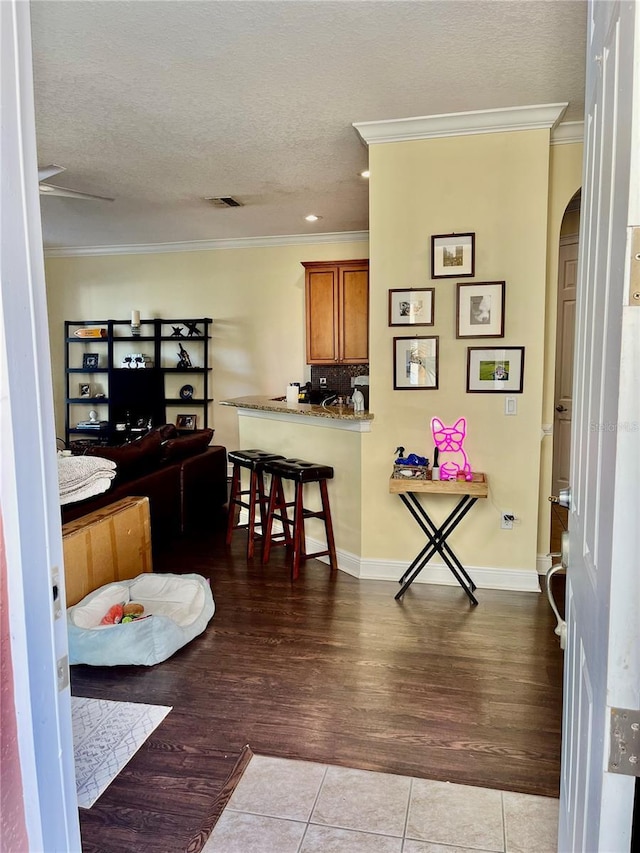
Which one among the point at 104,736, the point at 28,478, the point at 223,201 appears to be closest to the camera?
the point at 28,478

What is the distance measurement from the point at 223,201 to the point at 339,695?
413 centimetres

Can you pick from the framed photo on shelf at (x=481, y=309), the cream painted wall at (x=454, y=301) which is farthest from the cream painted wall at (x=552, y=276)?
the framed photo on shelf at (x=481, y=309)

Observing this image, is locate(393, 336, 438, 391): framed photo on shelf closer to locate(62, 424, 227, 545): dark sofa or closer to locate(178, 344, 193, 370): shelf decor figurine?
locate(62, 424, 227, 545): dark sofa

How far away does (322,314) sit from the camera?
6125 mm

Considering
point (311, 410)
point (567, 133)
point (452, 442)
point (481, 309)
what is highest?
point (567, 133)

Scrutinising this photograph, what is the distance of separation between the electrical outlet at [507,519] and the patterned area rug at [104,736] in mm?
2221

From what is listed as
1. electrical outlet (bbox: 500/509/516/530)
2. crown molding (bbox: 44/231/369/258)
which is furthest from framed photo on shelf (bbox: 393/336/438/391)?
crown molding (bbox: 44/231/369/258)

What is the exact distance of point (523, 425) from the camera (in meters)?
3.51

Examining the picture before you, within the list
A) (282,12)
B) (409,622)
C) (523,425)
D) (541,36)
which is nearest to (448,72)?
(541,36)

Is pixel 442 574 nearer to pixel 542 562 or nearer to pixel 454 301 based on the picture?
pixel 542 562

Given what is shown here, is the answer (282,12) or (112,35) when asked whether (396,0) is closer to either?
(282,12)

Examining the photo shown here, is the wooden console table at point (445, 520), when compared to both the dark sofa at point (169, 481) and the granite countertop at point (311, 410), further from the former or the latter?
the dark sofa at point (169, 481)

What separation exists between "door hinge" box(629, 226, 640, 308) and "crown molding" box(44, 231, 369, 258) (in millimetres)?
5954

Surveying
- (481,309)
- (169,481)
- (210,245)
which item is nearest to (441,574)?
(481,309)
